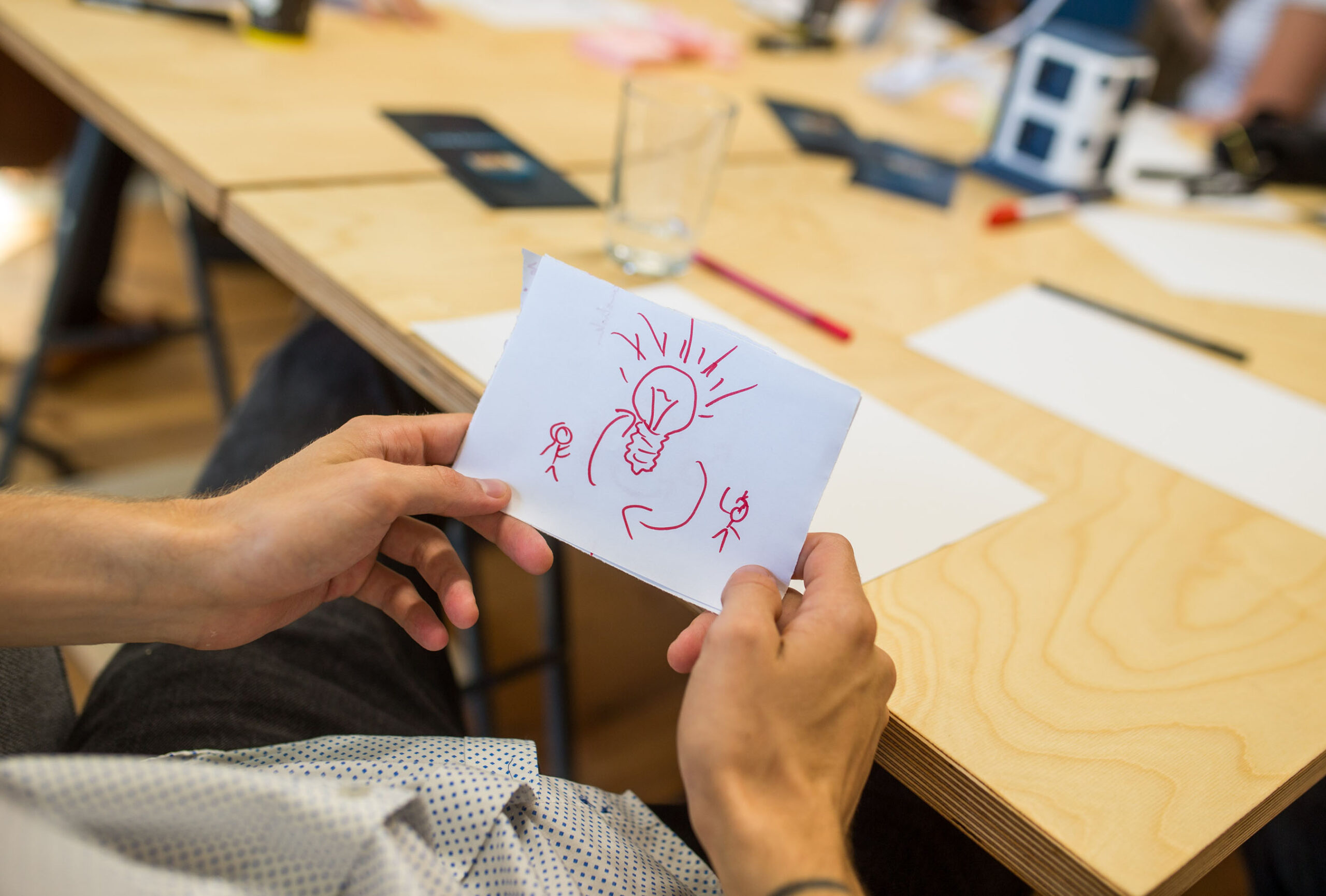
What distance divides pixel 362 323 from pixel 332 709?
0.98ft

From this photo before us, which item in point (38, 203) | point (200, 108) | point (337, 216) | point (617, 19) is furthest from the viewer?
point (38, 203)

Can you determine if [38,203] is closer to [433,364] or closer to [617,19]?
[617,19]

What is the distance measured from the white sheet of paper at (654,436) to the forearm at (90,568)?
0.54 feet

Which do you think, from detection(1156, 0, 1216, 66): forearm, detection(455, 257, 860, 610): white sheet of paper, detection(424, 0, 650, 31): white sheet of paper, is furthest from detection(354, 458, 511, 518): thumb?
detection(1156, 0, 1216, 66): forearm

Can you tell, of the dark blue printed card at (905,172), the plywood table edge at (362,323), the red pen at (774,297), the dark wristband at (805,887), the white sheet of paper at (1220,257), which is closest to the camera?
the dark wristband at (805,887)

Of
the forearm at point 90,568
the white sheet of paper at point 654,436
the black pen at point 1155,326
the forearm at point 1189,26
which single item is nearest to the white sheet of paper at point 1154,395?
the black pen at point 1155,326

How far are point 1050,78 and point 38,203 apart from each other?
2.56m

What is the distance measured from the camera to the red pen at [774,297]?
82 cm

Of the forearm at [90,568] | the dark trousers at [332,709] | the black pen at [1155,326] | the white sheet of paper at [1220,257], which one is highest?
the white sheet of paper at [1220,257]

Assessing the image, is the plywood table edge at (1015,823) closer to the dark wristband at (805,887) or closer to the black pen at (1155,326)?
the dark wristband at (805,887)

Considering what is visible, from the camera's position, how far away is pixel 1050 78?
1.33 meters

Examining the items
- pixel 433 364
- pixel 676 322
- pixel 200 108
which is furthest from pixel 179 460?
pixel 676 322

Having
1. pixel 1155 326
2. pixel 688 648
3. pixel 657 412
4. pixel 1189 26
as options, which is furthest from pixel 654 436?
pixel 1189 26

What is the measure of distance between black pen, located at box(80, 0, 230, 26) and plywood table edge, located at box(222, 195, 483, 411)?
579mm
